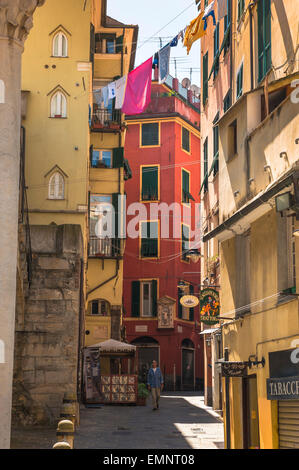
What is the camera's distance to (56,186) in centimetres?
2634

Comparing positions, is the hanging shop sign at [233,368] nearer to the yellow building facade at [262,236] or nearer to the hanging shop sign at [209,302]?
the yellow building facade at [262,236]

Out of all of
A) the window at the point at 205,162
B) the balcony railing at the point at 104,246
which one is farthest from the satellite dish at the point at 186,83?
the window at the point at 205,162

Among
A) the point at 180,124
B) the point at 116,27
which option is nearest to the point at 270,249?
the point at 116,27

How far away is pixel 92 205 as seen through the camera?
35.3m

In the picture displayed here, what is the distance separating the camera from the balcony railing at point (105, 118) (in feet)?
117

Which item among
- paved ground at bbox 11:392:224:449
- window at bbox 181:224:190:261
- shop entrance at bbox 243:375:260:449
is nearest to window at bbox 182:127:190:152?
window at bbox 181:224:190:261

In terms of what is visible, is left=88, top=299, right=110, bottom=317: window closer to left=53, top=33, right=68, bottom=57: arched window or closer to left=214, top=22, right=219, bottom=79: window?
left=53, top=33, right=68, bottom=57: arched window

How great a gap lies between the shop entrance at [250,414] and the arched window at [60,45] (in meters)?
16.2

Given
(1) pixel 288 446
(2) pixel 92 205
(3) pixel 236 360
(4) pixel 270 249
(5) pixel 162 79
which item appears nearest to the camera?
(1) pixel 288 446

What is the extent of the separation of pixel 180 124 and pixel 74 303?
96.0 feet

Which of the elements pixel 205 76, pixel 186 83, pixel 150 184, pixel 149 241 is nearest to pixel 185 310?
pixel 149 241

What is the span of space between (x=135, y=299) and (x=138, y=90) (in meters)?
26.8

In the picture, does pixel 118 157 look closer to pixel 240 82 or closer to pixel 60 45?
pixel 60 45
